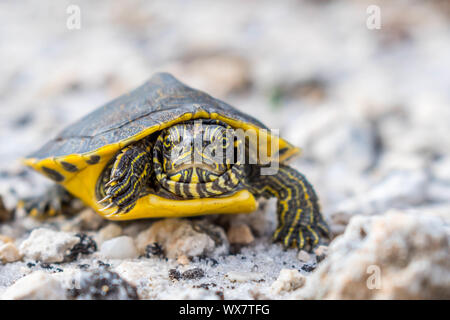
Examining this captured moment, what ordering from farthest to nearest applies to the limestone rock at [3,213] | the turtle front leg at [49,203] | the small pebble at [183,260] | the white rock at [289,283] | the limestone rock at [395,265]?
1. the turtle front leg at [49,203]
2. the limestone rock at [3,213]
3. the small pebble at [183,260]
4. the white rock at [289,283]
5. the limestone rock at [395,265]

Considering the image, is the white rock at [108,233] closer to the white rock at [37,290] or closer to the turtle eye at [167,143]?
the turtle eye at [167,143]

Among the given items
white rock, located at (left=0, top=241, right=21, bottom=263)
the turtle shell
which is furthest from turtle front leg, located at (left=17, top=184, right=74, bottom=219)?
white rock, located at (left=0, top=241, right=21, bottom=263)

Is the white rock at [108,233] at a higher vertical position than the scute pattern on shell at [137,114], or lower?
lower

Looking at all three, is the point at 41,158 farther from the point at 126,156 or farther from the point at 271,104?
the point at 271,104

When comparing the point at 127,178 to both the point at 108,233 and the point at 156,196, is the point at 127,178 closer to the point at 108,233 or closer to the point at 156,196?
the point at 156,196

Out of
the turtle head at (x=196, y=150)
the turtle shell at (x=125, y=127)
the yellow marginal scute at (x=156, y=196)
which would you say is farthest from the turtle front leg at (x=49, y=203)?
the turtle head at (x=196, y=150)

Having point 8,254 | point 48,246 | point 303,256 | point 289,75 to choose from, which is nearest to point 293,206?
point 303,256
